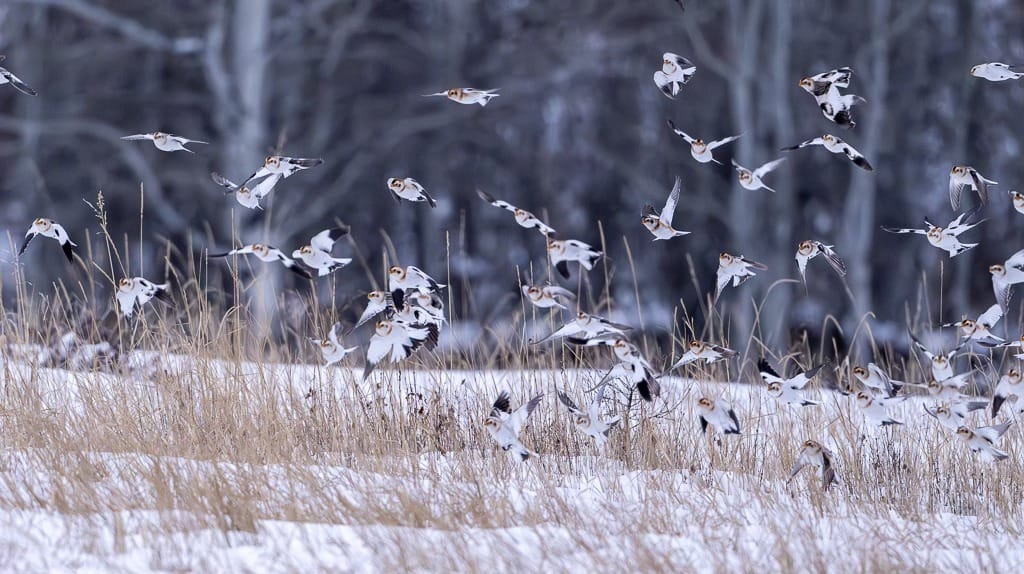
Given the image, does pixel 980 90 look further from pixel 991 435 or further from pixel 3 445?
pixel 3 445

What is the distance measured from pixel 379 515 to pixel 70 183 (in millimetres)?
13578

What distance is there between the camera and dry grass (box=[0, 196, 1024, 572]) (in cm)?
354

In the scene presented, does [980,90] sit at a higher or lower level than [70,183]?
higher

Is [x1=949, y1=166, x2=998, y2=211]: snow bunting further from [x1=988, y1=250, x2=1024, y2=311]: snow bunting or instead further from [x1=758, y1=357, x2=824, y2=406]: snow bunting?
[x1=758, y1=357, x2=824, y2=406]: snow bunting

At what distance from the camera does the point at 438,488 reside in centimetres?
414

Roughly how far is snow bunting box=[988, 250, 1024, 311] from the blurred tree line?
32.0ft

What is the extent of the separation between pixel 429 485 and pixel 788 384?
1.34m

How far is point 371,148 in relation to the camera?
15.1 metres

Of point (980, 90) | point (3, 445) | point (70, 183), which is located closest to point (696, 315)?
point (980, 90)

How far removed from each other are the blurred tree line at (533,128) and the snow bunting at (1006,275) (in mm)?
9765

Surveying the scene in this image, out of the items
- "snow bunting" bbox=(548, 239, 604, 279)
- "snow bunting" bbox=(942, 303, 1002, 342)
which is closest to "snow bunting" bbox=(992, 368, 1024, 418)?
"snow bunting" bbox=(942, 303, 1002, 342)

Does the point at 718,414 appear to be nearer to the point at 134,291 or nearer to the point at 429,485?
the point at 429,485

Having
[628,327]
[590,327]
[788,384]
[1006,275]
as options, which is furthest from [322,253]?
[1006,275]

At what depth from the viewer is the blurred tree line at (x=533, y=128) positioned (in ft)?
47.3
